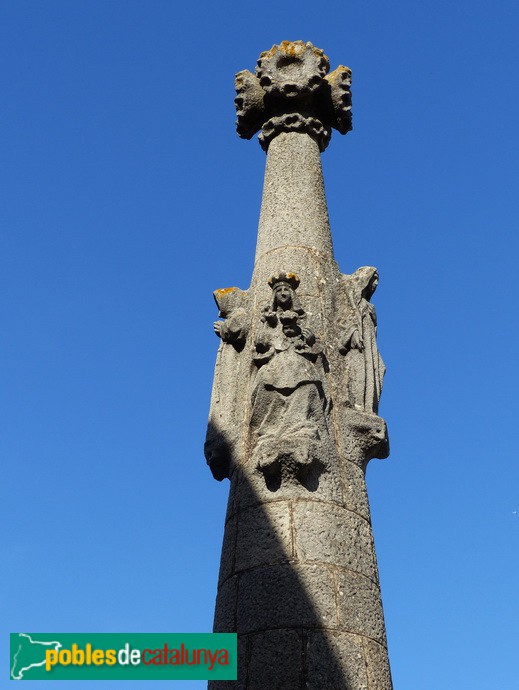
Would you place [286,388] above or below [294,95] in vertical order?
below

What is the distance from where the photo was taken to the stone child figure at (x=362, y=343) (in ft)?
21.4

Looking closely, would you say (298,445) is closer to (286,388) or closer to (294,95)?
(286,388)

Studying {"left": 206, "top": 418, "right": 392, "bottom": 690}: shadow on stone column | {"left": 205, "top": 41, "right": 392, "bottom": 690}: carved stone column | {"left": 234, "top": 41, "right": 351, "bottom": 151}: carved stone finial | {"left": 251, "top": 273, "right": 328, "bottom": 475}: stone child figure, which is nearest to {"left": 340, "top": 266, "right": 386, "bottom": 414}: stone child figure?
{"left": 205, "top": 41, "right": 392, "bottom": 690}: carved stone column

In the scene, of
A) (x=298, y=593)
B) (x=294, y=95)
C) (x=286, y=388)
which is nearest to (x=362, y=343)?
(x=286, y=388)

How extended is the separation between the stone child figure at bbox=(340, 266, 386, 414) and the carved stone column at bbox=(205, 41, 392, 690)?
11 mm

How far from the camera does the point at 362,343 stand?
6.76 metres

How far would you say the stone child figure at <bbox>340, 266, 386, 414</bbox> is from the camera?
6.53 meters

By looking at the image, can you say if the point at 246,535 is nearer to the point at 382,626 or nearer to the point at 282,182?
the point at 382,626

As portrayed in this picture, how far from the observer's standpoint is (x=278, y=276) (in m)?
6.68

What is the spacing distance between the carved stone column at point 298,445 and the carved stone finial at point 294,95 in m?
0.03

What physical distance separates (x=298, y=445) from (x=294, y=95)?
3.76 meters

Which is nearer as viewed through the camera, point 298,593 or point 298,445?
point 298,593

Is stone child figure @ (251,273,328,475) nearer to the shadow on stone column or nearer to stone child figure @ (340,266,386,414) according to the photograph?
the shadow on stone column

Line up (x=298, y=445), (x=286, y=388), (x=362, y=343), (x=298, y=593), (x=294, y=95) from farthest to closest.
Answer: (x=294, y=95), (x=362, y=343), (x=286, y=388), (x=298, y=445), (x=298, y=593)
